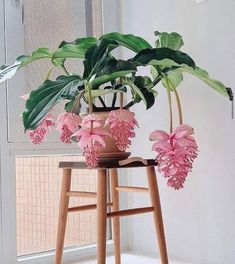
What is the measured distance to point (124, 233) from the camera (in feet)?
6.43

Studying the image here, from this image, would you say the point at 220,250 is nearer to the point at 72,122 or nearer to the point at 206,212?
the point at 206,212

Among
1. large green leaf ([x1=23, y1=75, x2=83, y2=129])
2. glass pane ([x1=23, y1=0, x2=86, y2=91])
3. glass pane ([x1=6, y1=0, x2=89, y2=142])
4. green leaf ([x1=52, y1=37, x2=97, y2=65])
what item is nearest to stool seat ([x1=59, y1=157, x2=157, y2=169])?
large green leaf ([x1=23, y1=75, x2=83, y2=129])

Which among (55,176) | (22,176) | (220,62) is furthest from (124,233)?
(220,62)

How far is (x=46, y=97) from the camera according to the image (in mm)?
1121

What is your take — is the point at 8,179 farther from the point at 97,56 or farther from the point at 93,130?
the point at 97,56

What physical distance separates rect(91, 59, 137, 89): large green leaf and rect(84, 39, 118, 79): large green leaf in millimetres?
37

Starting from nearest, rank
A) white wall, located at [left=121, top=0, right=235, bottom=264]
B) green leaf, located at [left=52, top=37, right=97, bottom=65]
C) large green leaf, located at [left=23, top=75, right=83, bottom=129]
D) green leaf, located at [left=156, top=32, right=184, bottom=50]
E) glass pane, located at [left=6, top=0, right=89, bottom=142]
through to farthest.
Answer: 1. large green leaf, located at [left=23, top=75, right=83, bottom=129]
2. green leaf, located at [left=52, top=37, right=97, bottom=65]
3. green leaf, located at [left=156, top=32, right=184, bottom=50]
4. white wall, located at [left=121, top=0, right=235, bottom=264]
5. glass pane, located at [left=6, top=0, right=89, bottom=142]

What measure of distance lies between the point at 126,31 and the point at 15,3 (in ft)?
1.84

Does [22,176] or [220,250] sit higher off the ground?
[22,176]

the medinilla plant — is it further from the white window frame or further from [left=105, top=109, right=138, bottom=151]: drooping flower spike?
the white window frame

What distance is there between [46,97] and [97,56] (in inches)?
7.2

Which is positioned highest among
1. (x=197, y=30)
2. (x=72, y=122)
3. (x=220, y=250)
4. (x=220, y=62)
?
(x=197, y=30)

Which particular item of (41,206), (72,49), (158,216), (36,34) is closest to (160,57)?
(72,49)

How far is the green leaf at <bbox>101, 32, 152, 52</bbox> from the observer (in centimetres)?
116
